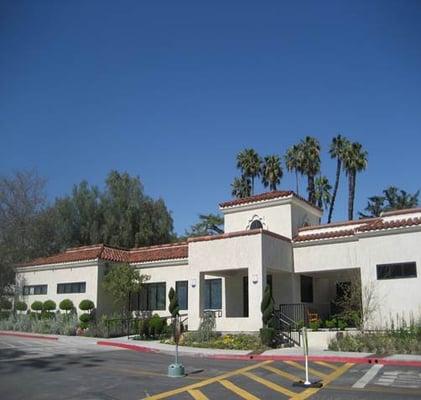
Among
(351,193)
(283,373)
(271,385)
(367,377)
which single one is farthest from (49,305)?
(351,193)

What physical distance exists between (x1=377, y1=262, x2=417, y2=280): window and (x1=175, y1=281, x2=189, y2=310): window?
11.5m

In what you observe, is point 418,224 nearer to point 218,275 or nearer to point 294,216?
point 294,216

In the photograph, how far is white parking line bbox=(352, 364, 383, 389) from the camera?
11945 millimetres

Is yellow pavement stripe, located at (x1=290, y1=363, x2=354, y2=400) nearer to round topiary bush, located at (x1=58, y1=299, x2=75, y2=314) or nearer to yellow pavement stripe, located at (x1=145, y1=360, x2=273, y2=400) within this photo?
yellow pavement stripe, located at (x1=145, y1=360, x2=273, y2=400)

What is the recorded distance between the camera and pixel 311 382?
40.0ft

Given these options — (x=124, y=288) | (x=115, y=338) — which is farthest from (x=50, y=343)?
(x=124, y=288)

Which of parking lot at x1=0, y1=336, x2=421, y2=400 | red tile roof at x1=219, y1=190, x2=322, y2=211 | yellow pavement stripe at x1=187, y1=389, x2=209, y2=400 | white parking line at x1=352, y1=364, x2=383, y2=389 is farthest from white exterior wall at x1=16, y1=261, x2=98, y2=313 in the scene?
yellow pavement stripe at x1=187, y1=389, x2=209, y2=400

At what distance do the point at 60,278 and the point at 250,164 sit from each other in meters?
25.8

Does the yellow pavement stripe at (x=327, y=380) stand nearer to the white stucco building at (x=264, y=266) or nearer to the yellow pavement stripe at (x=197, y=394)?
the yellow pavement stripe at (x=197, y=394)

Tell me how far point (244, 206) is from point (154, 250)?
783 centimetres

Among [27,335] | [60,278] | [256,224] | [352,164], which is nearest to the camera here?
[256,224]

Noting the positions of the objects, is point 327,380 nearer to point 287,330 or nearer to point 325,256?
point 287,330

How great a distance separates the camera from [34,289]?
116ft

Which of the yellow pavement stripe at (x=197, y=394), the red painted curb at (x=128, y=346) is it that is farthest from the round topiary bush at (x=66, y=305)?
the yellow pavement stripe at (x=197, y=394)
